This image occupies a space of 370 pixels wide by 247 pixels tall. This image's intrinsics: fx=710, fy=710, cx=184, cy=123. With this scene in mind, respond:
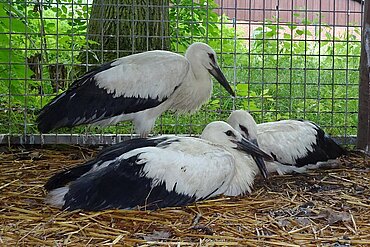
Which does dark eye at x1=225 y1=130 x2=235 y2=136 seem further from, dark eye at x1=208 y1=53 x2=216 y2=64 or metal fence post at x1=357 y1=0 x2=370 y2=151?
metal fence post at x1=357 y1=0 x2=370 y2=151

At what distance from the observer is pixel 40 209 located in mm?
4789

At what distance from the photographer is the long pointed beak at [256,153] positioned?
541cm

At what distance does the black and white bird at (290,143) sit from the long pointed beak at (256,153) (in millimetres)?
262

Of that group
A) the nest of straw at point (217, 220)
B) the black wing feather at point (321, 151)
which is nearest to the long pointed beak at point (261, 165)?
the nest of straw at point (217, 220)

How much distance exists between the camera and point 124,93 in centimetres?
611

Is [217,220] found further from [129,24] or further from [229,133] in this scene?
[129,24]

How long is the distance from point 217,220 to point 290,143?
5.70 feet

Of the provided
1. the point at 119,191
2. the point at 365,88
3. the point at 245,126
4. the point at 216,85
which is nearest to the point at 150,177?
the point at 119,191

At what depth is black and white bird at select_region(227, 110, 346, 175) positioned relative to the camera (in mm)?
5816

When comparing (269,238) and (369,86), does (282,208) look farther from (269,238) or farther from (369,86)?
(369,86)

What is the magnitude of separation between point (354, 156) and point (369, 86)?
27.0 inches

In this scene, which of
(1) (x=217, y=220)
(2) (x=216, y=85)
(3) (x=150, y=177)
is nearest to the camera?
(1) (x=217, y=220)

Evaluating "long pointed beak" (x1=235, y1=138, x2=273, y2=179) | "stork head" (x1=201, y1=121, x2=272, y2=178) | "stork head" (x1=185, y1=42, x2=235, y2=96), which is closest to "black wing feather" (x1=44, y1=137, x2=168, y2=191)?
"stork head" (x1=201, y1=121, x2=272, y2=178)

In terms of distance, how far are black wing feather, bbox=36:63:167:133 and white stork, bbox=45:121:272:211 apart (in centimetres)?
96
